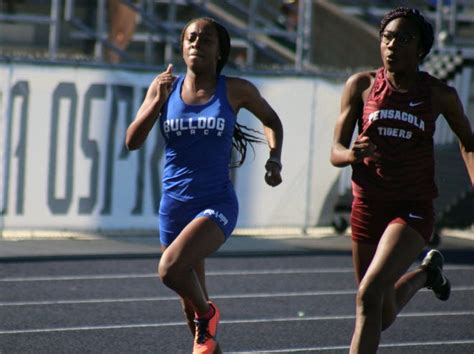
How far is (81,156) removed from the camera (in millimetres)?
13375

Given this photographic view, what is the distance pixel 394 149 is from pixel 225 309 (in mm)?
Answer: 3482

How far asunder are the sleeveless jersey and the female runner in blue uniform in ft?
1.69

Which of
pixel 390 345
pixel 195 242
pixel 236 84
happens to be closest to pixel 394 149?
pixel 236 84

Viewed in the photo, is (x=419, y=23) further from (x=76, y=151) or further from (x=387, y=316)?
(x=76, y=151)

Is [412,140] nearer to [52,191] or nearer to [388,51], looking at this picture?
[388,51]

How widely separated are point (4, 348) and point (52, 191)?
5.77 metres

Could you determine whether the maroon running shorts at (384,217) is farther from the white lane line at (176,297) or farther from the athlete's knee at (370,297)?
the white lane line at (176,297)

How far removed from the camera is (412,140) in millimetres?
6355

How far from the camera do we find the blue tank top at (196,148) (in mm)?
6551

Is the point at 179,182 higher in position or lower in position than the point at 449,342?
higher

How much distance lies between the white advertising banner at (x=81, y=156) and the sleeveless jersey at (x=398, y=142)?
7.25 m

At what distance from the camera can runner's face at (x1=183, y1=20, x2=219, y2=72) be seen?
21.7ft

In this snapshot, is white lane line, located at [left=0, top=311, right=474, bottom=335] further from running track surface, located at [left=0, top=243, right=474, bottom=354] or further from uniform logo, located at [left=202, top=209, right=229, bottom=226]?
uniform logo, located at [left=202, top=209, right=229, bottom=226]

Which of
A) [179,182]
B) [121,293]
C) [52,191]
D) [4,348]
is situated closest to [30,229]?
[52,191]
